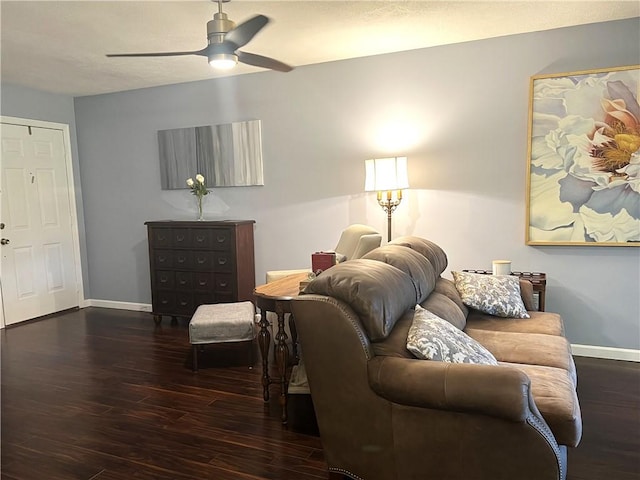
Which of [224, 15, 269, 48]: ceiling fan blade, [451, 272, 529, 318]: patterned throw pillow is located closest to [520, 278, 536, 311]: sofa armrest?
[451, 272, 529, 318]: patterned throw pillow

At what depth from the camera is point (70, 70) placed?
4180 millimetres

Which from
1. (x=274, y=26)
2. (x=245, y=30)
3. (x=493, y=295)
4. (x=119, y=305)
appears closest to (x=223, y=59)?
(x=245, y=30)

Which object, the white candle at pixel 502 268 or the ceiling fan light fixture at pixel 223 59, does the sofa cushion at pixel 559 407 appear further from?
the ceiling fan light fixture at pixel 223 59

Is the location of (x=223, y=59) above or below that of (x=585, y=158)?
above

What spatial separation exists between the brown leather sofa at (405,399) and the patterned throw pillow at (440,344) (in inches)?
1.9

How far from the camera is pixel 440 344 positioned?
73.0 inches

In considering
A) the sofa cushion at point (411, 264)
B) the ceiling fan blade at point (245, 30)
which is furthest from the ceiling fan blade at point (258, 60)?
the sofa cushion at point (411, 264)

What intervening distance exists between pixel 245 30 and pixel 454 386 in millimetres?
1939

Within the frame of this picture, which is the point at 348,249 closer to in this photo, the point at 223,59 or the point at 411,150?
the point at 411,150

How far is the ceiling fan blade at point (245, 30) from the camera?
7.27 feet

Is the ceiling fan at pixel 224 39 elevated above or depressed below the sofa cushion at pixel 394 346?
above

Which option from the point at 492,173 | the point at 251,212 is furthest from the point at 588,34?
the point at 251,212

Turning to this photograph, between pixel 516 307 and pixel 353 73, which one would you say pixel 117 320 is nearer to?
pixel 353 73

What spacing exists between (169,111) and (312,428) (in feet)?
12.2
